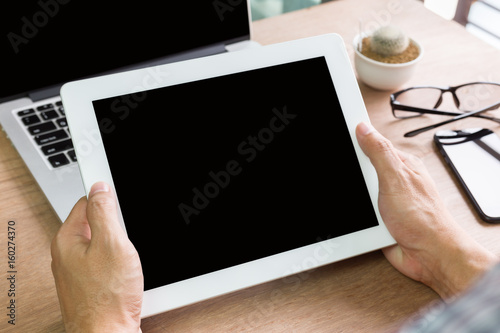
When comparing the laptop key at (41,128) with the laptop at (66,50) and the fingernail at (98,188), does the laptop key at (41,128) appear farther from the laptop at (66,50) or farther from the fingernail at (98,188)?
the fingernail at (98,188)

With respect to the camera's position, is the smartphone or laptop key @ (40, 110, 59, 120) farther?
laptop key @ (40, 110, 59, 120)

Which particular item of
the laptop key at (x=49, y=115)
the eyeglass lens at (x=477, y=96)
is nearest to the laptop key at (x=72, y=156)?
the laptop key at (x=49, y=115)

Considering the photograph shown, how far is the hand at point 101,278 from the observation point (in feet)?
1.90

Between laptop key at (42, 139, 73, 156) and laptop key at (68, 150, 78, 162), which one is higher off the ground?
laptop key at (42, 139, 73, 156)

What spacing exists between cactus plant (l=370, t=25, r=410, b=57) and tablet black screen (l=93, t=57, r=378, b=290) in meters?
0.30

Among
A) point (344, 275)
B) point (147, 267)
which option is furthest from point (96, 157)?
point (344, 275)

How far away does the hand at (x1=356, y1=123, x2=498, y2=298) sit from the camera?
0.66 metres

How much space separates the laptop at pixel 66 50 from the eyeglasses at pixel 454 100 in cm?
40

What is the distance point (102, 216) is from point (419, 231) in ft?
1.47

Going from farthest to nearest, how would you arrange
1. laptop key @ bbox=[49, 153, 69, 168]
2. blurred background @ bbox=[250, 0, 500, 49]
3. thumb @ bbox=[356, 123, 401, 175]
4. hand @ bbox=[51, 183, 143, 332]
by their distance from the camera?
1. blurred background @ bbox=[250, 0, 500, 49]
2. laptop key @ bbox=[49, 153, 69, 168]
3. thumb @ bbox=[356, 123, 401, 175]
4. hand @ bbox=[51, 183, 143, 332]

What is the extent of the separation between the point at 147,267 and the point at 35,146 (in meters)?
0.39

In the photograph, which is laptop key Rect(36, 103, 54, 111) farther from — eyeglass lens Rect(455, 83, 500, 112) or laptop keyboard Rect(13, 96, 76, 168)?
eyeglass lens Rect(455, 83, 500, 112)

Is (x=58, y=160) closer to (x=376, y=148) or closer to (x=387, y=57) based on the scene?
(x=376, y=148)

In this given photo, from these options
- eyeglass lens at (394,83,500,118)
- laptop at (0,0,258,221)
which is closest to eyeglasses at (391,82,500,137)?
eyeglass lens at (394,83,500,118)
